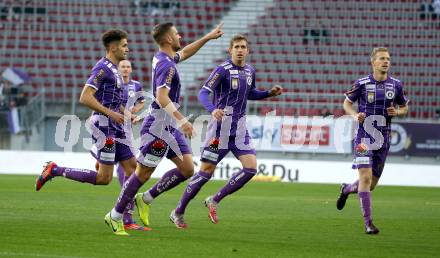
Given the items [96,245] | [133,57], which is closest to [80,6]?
[133,57]

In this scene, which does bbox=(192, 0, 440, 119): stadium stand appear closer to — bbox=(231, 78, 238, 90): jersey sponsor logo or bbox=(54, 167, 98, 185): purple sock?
bbox=(231, 78, 238, 90): jersey sponsor logo

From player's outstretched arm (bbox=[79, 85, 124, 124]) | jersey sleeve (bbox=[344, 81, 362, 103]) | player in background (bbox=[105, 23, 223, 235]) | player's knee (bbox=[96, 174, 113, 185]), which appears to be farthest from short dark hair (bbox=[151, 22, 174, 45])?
jersey sleeve (bbox=[344, 81, 362, 103])

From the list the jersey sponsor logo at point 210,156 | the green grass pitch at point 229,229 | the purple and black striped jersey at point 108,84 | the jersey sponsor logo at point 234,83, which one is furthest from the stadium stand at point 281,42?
the purple and black striped jersey at point 108,84

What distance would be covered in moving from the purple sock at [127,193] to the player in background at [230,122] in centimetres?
154

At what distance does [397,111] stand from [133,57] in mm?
21339

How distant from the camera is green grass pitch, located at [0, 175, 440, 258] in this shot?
30.4 ft

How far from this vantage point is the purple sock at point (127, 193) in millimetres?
10656

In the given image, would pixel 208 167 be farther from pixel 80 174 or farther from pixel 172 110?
pixel 172 110

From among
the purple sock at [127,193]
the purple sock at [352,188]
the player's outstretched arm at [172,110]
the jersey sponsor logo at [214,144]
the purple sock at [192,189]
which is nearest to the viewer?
the player's outstretched arm at [172,110]

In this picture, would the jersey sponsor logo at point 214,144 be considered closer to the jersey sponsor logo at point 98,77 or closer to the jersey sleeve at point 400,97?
the jersey sponsor logo at point 98,77

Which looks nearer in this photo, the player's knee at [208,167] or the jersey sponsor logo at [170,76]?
the jersey sponsor logo at [170,76]

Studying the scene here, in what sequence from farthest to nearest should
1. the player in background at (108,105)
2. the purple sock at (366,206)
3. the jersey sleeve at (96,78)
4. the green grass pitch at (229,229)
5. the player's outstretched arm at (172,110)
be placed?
1. the purple sock at (366,206)
2. the player in background at (108,105)
3. the jersey sleeve at (96,78)
4. the player's outstretched arm at (172,110)
5. the green grass pitch at (229,229)

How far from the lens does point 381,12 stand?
3231cm

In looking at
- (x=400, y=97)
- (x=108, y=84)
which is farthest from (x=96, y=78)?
(x=400, y=97)
